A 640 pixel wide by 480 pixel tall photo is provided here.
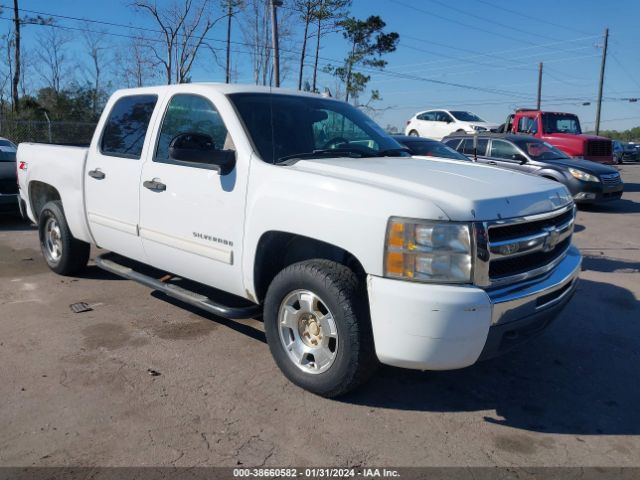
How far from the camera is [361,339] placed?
315 cm

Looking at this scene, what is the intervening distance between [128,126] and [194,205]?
56.2 inches

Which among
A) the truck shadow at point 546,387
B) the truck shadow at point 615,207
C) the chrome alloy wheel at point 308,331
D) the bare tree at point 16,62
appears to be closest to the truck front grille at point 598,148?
the truck shadow at point 615,207

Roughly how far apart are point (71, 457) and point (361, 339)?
1.63 m

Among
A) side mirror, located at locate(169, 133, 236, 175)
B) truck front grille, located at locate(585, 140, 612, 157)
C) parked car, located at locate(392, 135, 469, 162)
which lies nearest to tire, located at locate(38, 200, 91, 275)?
side mirror, located at locate(169, 133, 236, 175)

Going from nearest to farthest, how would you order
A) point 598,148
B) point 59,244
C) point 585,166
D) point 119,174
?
point 119,174 < point 59,244 < point 585,166 < point 598,148

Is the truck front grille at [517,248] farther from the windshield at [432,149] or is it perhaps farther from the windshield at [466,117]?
the windshield at [466,117]

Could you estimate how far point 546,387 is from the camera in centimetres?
372

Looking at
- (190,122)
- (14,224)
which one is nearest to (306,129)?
(190,122)

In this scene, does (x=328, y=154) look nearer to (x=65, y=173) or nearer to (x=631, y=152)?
(x=65, y=173)

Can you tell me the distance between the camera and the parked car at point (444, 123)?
69.2ft

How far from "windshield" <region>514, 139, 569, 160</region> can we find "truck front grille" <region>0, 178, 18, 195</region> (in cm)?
1027

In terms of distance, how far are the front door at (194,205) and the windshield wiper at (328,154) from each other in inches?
13.3

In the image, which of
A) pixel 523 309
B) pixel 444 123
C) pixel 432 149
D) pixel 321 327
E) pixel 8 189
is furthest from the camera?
pixel 444 123

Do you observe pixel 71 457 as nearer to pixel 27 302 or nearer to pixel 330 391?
pixel 330 391
